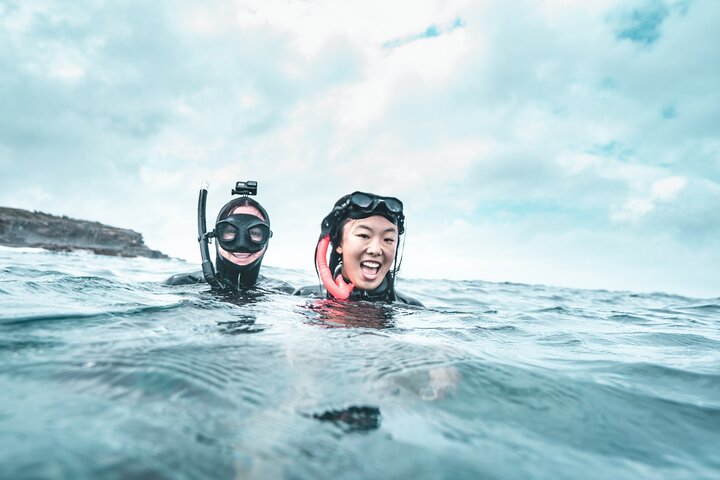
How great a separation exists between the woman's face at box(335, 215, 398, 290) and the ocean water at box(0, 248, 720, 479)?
1465 mm

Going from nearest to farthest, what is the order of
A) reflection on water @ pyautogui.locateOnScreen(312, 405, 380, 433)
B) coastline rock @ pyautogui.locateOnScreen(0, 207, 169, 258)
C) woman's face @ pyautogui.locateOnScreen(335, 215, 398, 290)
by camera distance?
reflection on water @ pyautogui.locateOnScreen(312, 405, 380, 433)
woman's face @ pyautogui.locateOnScreen(335, 215, 398, 290)
coastline rock @ pyautogui.locateOnScreen(0, 207, 169, 258)

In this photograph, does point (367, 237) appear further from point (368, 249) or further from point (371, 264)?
point (371, 264)

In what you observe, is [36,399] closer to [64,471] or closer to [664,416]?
[64,471]

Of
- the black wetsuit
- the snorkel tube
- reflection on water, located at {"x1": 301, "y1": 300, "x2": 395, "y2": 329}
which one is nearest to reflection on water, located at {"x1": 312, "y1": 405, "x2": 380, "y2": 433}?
reflection on water, located at {"x1": 301, "y1": 300, "x2": 395, "y2": 329}

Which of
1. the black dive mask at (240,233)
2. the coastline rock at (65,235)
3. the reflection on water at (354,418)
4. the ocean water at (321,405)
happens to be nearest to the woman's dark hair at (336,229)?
the black dive mask at (240,233)

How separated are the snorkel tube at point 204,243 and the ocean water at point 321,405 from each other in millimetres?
2176

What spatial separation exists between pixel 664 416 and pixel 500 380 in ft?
2.45

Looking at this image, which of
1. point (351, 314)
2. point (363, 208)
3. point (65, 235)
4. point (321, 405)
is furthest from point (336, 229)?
point (65, 235)

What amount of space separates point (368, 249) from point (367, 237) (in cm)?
13

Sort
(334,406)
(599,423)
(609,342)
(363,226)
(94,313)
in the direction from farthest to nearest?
(363,226) → (609,342) → (94,313) → (599,423) → (334,406)

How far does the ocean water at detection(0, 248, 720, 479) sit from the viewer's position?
1138 millimetres

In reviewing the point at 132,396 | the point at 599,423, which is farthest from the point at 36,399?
the point at 599,423

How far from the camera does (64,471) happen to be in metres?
0.96

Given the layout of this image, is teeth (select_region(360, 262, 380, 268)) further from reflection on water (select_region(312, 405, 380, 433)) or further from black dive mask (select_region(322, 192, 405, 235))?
reflection on water (select_region(312, 405, 380, 433))
